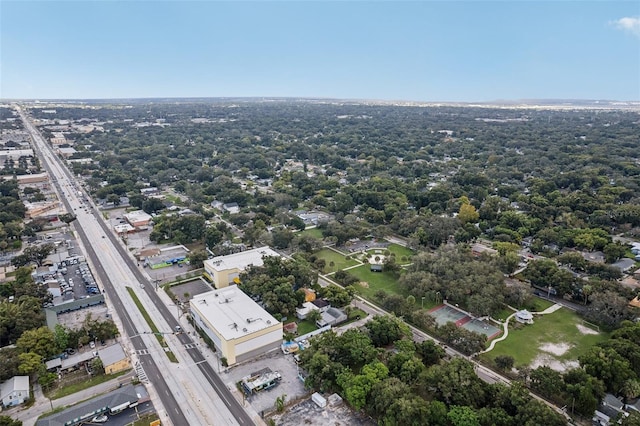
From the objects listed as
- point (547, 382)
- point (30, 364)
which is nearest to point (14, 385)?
point (30, 364)

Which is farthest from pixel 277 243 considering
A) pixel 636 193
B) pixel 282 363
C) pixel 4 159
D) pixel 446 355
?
pixel 4 159

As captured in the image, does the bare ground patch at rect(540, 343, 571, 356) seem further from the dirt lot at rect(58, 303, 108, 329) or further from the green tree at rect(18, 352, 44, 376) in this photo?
the green tree at rect(18, 352, 44, 376)

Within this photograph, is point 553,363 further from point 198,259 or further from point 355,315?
point 198,259

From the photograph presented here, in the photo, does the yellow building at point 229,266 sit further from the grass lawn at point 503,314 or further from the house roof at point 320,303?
the grass lawn at point 503,314

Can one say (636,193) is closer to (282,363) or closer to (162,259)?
(282,363)

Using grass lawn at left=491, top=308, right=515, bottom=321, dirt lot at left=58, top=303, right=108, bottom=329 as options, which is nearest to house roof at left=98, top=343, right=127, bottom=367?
dirt lot at left=58, top=303, right=108, bottom=329

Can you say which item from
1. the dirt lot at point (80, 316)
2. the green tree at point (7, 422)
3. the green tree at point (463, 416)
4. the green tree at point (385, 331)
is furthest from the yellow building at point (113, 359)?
the green tree at point (463, 416)
